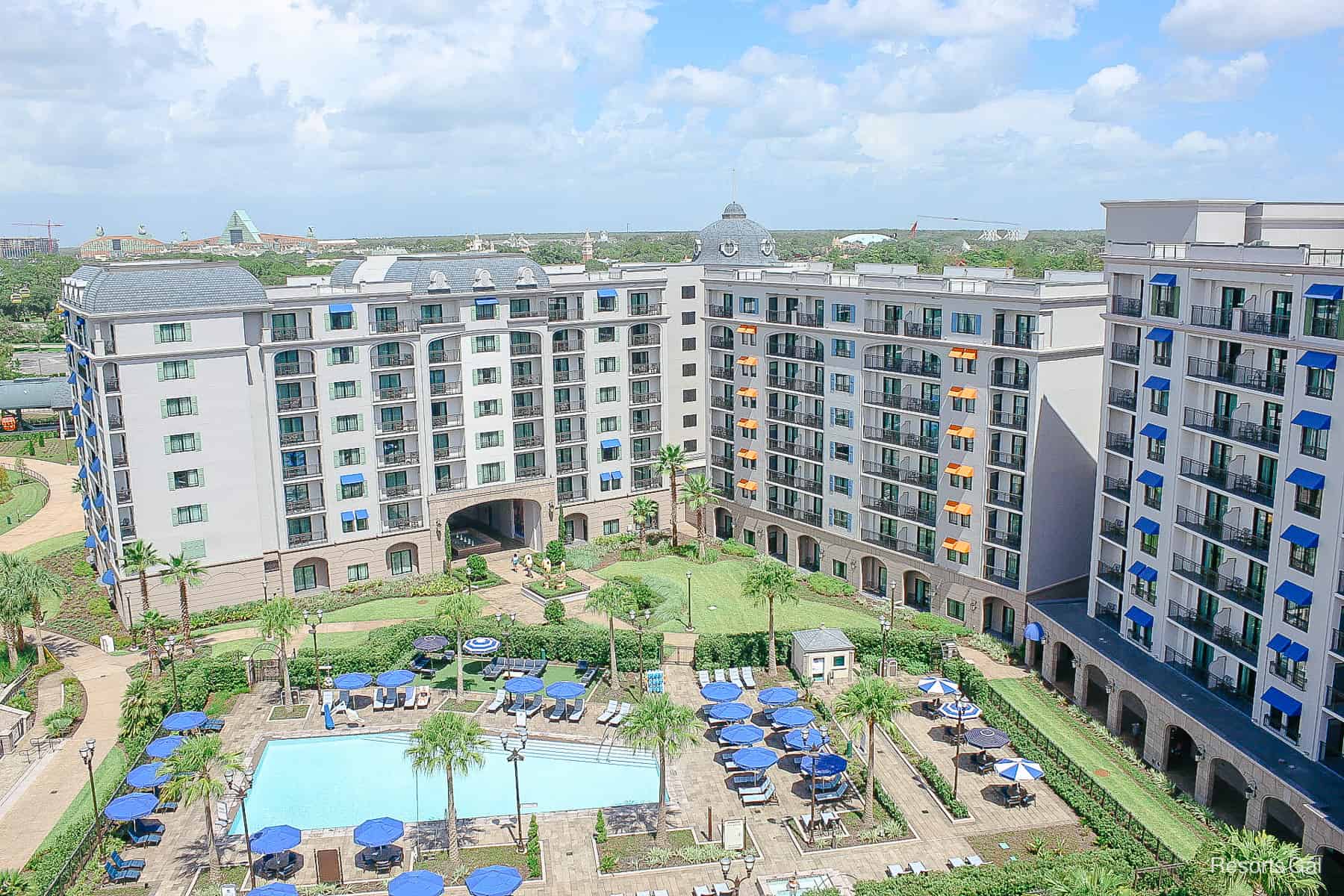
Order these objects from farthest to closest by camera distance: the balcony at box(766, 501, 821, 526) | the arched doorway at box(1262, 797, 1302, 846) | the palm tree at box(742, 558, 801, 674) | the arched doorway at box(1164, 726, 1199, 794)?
the balcony at box(766, 501, 821, 526), the palm tree at box(742, 558, 801, 674), the arched doorway at box(1164, 726, 1199, 794), the arched doorway at box(1262, 797, 1302, 846)

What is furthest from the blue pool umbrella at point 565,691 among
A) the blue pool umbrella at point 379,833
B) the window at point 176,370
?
the window at point 176,370

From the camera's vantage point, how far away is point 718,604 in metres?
68.8

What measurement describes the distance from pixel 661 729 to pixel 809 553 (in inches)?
1360

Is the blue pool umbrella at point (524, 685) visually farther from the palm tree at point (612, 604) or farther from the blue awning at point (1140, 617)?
the blue awning at point (1140, 617)

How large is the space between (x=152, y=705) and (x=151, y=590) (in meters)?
14.1

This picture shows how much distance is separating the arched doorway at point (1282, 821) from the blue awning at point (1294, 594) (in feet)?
24.8

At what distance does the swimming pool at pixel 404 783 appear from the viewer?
45938mm

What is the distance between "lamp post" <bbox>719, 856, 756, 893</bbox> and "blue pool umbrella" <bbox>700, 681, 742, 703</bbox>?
485 inches

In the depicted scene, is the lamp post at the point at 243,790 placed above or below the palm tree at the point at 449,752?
below

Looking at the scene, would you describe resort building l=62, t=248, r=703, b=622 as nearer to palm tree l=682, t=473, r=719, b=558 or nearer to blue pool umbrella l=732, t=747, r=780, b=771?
palm tree l=682, t=473, r=719, b=558

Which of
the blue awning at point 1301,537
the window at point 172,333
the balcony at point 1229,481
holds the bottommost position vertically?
the blue awning at point 1301,537

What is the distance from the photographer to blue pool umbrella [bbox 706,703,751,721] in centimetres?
5034

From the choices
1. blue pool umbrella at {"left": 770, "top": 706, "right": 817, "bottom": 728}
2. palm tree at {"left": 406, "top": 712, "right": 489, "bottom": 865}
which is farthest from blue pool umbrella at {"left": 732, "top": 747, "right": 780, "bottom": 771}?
palm tree at {"left": 406, "top": 712, "right": 489, "bottom": 865}

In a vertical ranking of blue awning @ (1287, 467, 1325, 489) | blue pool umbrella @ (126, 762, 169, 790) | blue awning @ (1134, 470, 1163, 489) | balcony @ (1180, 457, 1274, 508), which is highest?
blue awning @ (1287, 467, 1325, 489)
